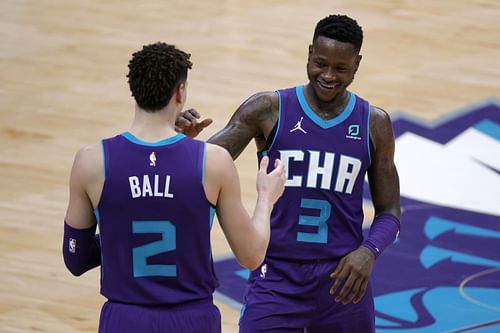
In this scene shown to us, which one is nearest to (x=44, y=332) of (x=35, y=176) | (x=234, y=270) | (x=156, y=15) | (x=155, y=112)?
(x=234, y=270)

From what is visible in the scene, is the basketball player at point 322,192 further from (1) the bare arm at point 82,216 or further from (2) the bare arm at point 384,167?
(1) the bare arm at point 82,216

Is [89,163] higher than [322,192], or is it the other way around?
[89,163]

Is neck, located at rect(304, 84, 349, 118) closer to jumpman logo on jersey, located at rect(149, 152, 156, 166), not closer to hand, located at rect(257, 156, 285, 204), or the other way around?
hand, located at rect(257, 156, 285, 204)

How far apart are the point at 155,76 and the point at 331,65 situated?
109cm

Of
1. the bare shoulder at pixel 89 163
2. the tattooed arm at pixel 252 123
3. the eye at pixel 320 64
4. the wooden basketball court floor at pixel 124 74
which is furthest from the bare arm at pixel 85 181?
the wooden basketball court floor at pixel 124 74

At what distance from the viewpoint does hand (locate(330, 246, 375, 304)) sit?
453 cm

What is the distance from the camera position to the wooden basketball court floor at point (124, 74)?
7520 millimetres

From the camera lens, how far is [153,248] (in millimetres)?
3863

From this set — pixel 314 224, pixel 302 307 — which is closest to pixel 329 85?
pixel 314 224

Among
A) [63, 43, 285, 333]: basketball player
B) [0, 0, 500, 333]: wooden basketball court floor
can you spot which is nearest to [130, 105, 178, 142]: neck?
[63, 43, 285, 333]: basketball player

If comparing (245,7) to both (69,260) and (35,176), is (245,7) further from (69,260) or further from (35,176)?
(69,260)

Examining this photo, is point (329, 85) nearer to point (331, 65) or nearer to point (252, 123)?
point (331, 65)

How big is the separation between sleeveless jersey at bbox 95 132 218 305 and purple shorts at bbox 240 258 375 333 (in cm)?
82

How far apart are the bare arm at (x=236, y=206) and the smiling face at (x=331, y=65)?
32.1 inches
